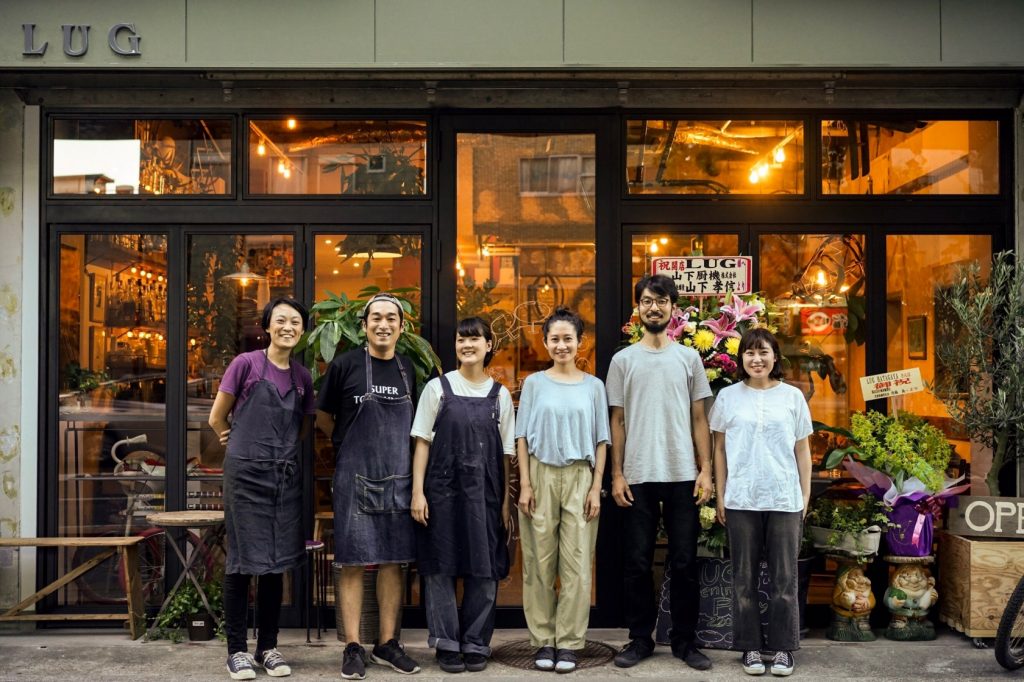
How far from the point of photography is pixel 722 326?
630 centimetres

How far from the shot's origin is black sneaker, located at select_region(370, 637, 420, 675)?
223 inches

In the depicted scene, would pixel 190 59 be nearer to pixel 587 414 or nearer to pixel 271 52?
pixel 271 52

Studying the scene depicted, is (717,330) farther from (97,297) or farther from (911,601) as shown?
(97,297)

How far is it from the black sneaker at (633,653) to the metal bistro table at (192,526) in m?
2.63

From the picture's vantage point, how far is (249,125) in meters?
6.90

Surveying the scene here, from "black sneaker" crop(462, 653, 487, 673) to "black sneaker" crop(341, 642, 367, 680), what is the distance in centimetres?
60

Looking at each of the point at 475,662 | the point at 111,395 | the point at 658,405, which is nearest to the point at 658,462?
the point at 658,405

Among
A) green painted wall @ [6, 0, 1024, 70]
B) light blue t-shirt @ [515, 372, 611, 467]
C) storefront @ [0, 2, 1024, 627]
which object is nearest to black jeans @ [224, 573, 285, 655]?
storefront @ [0, 2, 1024, 627]

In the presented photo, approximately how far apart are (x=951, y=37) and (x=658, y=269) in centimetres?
237

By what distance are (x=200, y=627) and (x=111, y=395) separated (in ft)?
5.74

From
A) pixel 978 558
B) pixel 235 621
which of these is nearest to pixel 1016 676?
pixel 978 558

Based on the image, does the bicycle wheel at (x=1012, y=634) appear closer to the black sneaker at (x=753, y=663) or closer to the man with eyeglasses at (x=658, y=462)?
the black sneaker at (x=753, y=663)

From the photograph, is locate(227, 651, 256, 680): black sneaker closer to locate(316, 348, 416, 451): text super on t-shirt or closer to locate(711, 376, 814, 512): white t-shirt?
locate(316, 348, 416, 451): text super on t-shirt

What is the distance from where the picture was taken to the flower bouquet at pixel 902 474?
6254mm
